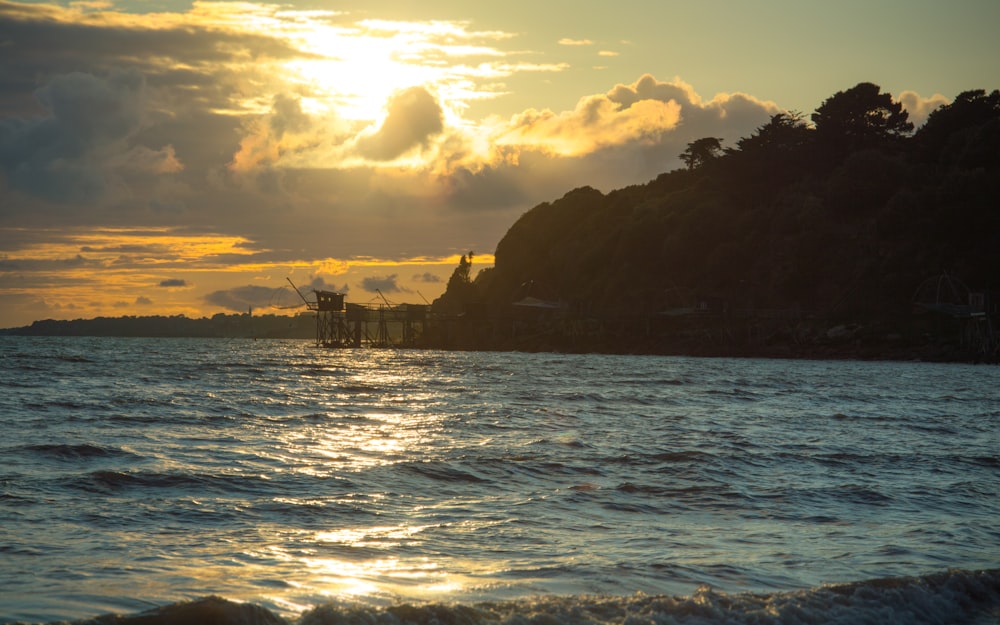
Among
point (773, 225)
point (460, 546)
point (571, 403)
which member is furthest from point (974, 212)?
point (460, 546)

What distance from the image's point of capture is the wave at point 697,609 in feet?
25.3

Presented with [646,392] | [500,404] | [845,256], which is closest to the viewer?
[500,404]

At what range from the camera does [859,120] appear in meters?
130

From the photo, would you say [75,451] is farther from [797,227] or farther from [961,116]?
[961,116]

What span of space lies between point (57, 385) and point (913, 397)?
3499cm

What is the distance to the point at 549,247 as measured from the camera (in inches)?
5787

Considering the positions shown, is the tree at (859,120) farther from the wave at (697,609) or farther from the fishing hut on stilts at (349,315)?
the wave at (697,609)

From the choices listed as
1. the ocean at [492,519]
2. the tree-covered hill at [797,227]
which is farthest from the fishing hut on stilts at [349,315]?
the ocean at [492,519]

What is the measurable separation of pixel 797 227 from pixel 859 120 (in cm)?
2996

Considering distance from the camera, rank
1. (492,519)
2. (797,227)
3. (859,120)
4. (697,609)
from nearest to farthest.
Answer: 1. (697,609)
2. (492,519)
3. (797,227)
4. (859,120)

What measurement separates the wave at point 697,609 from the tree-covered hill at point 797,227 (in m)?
88.4

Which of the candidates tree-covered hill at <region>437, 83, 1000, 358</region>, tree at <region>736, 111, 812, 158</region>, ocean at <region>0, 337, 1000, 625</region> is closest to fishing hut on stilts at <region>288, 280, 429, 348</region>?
tree-covered hill at <region>437, 83, 1000, 358</region>

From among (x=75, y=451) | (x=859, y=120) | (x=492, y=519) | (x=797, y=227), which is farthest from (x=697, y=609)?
(x=859, y=120)

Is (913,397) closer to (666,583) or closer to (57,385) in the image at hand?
(666,583)
